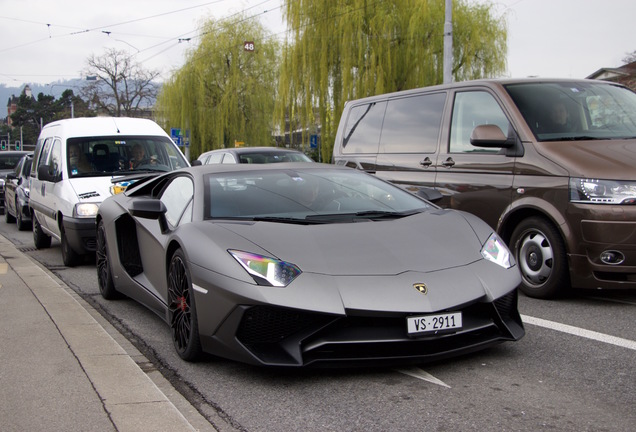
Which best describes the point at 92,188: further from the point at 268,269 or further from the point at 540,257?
the point at 268,269

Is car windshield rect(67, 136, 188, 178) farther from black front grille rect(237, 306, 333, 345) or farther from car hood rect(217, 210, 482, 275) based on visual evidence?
black front grille rect(237, 306, 333, 345)

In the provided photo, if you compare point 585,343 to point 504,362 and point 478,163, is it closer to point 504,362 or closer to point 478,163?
point 504,362

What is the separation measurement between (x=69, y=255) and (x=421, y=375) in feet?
21.6

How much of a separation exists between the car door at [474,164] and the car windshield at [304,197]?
1.82 metres

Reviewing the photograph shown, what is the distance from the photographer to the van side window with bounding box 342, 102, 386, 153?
9252 millimetres

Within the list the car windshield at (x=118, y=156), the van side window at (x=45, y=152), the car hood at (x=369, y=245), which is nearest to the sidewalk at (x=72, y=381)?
the car hood at (x=369, y=245)

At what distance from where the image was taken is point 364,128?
9555 mm

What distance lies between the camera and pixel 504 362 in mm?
4492

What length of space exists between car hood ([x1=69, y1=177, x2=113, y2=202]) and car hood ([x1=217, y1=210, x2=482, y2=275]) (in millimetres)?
5511

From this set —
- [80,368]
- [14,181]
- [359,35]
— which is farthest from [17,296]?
[359,35]

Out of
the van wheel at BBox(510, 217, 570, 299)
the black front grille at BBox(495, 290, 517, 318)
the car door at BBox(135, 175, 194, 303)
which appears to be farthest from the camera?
the van wheel at BBox(510, 217, 570, 299)

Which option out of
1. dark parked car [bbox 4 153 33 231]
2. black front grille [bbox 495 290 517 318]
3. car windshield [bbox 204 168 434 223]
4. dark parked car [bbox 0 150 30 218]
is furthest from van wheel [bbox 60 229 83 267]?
dark parked car [bbox 0 150 30 218]

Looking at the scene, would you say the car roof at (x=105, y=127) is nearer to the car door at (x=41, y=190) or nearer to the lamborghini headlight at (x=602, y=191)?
the car door at (x=41, y=190)

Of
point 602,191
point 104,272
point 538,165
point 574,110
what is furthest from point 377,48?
point 602,191
